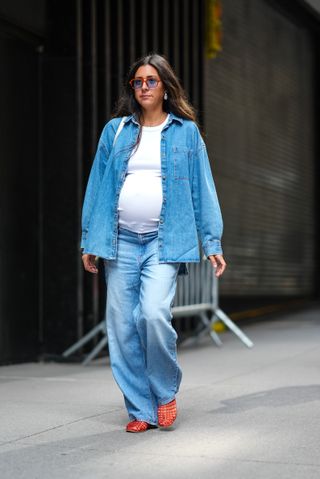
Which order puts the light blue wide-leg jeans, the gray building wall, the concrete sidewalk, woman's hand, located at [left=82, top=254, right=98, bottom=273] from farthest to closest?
the gray building wall → woman's hand, located at [left=82, top=254, right=98, bottom=273] → the light blue wide-leg jeans → the concrete sidewalk

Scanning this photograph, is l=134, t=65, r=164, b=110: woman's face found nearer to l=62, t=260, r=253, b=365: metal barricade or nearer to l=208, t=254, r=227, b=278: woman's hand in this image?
l=208, t=254, r=227, b=278: woman's hand

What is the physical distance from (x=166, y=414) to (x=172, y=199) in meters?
1.17

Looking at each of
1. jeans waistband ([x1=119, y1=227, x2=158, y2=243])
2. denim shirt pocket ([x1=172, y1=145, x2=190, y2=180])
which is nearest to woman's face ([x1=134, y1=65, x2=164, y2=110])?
denim shirt pocket ([x1=172, y1=145, x2=190, y2=180])

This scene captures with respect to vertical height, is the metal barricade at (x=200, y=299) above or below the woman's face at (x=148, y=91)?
below

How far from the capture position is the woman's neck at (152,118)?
18.8 feet

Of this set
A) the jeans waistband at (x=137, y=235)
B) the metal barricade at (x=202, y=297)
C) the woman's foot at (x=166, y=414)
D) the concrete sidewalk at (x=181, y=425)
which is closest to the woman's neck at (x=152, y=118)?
the jeans waistband at (x=137, y=235)

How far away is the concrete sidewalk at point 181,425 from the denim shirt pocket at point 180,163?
4.57 ft

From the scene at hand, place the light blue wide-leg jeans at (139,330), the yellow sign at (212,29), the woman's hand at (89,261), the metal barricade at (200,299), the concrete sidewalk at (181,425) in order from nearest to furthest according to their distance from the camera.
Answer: the concrete sidewalk at (181,425) → the light blue wide-leg jeans at (139,330) → the woman's hand at (89,261) → the metal barricade at (200,299) → the yellow sign at (212,29)

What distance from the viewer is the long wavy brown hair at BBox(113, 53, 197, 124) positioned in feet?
18.5

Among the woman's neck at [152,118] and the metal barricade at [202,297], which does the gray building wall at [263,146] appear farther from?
the woman's neck at [152,118]

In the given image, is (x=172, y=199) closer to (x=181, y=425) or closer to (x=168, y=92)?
(x=168, y=92)

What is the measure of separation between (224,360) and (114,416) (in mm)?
3518

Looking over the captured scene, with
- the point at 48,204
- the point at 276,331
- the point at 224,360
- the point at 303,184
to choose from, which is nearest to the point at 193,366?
the point at 224,360

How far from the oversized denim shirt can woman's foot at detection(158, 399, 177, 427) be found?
804 mm
